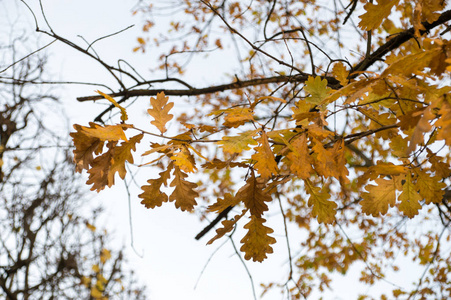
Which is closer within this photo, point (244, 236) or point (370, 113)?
point (244, 236)

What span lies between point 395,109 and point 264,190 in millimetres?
709

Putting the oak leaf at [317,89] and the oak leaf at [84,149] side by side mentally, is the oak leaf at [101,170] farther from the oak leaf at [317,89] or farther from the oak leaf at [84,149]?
the oak leaf at [317,89]

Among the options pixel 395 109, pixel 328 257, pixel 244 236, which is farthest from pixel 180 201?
pixel 328 257

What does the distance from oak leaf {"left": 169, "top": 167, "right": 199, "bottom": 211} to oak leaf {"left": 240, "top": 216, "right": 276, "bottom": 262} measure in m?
0.22

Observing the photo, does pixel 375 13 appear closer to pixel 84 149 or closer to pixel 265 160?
pixel 265 160

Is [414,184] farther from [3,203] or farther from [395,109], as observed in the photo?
[3,203]

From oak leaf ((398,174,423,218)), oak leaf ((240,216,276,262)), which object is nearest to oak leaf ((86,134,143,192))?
oak leaf ((240,216,276,262))

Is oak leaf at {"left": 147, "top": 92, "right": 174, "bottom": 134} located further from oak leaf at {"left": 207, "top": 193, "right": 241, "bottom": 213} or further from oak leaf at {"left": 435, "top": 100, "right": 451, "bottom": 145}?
oak leaf at {"left": 435, "top": 100, "right": 451, "bottom": 145}

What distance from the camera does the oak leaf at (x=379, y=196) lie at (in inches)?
53.2

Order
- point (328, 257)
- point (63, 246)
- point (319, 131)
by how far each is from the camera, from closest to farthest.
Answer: point (319, 131) → point (328, 257) → point (63, 246)

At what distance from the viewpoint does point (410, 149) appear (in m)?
0.84

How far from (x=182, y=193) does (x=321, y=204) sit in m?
0.50

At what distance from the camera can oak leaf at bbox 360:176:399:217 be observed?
1.35m

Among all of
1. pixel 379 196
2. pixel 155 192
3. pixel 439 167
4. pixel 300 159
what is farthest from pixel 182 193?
pixel 439 167
